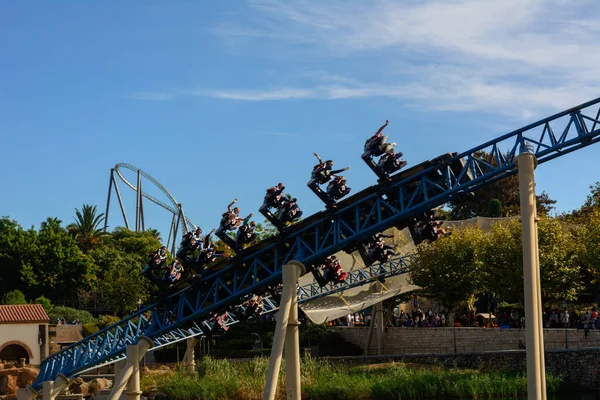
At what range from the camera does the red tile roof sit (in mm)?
46969

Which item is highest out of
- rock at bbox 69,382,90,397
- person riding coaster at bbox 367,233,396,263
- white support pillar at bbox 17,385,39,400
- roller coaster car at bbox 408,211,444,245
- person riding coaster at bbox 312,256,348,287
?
roller coaster car at bbox 408,211,444,245

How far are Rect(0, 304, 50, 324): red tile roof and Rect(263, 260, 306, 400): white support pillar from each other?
27.3 metres

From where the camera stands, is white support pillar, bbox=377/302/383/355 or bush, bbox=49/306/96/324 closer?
white support pillar, bbox=377/302/383/355

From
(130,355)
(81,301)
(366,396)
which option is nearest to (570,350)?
(366,396)

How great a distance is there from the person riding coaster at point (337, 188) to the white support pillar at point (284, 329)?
180 cm

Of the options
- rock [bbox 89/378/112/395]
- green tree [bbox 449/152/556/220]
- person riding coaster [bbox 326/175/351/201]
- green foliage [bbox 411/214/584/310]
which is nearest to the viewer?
person riding coaster [bbox 326/175/351/201]

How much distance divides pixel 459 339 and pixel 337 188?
2911 centimetres

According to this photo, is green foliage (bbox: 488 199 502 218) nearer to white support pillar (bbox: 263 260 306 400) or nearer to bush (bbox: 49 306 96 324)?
bush (bbox: 49 306 96 324)

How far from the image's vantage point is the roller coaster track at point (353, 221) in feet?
70.4

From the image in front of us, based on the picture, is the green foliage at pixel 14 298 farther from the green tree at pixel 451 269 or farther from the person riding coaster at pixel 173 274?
the person riding coaster at pixel 173 274

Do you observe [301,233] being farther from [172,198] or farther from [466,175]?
[172,198]

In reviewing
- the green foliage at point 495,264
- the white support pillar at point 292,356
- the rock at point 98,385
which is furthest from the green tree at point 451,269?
the white support pillar at point 292,356

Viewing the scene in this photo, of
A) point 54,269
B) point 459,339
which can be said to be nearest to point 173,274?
point 459,339

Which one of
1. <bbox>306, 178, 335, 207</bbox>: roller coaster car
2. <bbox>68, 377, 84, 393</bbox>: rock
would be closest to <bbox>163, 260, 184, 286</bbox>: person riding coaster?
<bbox>306, 178, 335, 207</bbox>: roller coaster car
